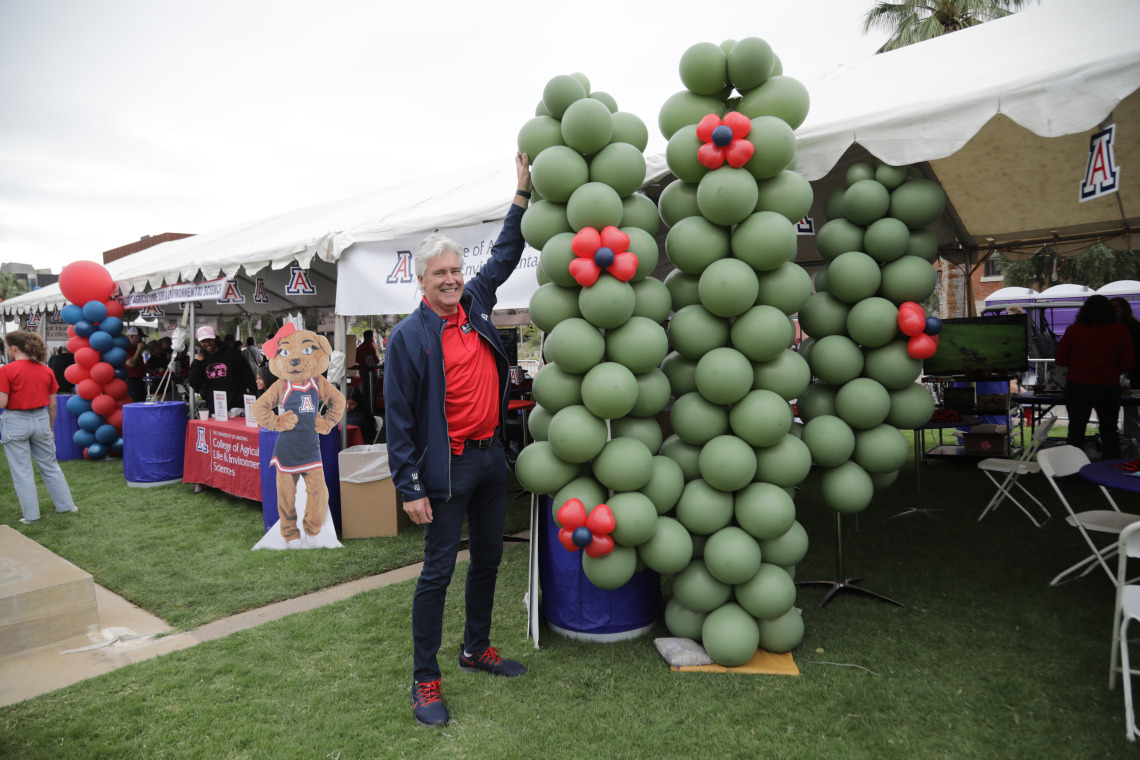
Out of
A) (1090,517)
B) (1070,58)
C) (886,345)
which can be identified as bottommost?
(1090,517)

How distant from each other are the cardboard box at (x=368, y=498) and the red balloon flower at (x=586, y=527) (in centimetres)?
295

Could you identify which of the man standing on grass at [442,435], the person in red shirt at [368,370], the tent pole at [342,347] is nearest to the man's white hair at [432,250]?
the man standing on grass at [442,435]

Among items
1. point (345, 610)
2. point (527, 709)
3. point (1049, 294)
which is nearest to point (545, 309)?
point (527, 709)

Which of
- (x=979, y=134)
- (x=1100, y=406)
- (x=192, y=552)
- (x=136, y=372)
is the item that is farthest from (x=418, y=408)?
(x=136, y=372)

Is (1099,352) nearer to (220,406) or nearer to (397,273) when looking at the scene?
(397,273)

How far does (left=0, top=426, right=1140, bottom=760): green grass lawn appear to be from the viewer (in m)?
2.61

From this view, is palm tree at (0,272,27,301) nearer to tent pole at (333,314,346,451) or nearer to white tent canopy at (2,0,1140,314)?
white tent canopy at (2,0,1140,314)

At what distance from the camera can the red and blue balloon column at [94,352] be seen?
30.6 ft

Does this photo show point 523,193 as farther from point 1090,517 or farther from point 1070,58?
point 1090,517

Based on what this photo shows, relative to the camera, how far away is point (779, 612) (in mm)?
3135

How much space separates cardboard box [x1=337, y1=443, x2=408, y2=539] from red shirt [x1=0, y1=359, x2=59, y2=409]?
3.19 meters

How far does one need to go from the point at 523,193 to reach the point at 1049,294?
1337 centimetres

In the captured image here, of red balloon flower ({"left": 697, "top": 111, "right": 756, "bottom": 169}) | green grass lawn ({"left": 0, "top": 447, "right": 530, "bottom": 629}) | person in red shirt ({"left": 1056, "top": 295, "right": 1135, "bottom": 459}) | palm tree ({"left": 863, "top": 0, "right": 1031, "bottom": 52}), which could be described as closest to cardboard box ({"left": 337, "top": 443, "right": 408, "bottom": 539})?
green grass lawn ({"left": 0, "top": 447, "right": 530, "bottom": 629})

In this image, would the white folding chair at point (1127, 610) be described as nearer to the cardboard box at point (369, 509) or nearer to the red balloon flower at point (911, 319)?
the red balloon flower at point (911, 319)
